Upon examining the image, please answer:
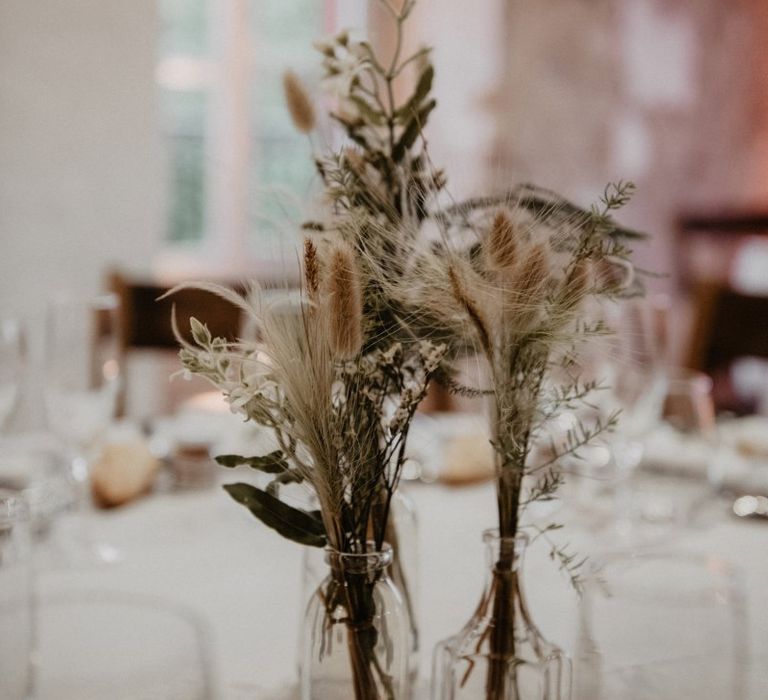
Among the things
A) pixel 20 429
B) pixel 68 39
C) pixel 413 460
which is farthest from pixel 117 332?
pixel 68 39

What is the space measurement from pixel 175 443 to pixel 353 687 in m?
0.76

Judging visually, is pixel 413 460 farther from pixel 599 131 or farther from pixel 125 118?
pixel 599 131

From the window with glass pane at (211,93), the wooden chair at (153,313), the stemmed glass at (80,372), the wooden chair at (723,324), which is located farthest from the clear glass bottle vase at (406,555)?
the window with glass pane at (211,93)

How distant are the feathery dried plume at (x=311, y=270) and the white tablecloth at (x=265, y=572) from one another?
369 mm

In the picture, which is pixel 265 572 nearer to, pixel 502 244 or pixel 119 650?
pixel 119 650

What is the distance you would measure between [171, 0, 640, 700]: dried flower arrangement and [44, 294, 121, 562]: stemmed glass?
492 mm

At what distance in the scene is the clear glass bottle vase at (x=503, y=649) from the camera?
1.90 feet

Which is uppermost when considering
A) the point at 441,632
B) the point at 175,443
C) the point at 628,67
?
the point at 628,67

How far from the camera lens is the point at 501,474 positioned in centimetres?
56

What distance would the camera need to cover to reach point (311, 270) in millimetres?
503

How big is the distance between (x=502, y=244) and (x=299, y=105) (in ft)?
0.76

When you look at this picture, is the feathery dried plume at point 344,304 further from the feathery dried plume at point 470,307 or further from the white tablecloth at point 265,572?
the white tablecloth at point 265,572

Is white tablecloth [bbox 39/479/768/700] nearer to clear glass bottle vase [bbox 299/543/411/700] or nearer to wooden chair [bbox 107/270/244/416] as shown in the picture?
clear glass bottle vase [bbox 299/543/411/700]

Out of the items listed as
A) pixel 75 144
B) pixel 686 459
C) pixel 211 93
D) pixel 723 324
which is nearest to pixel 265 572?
pixel 686 459
